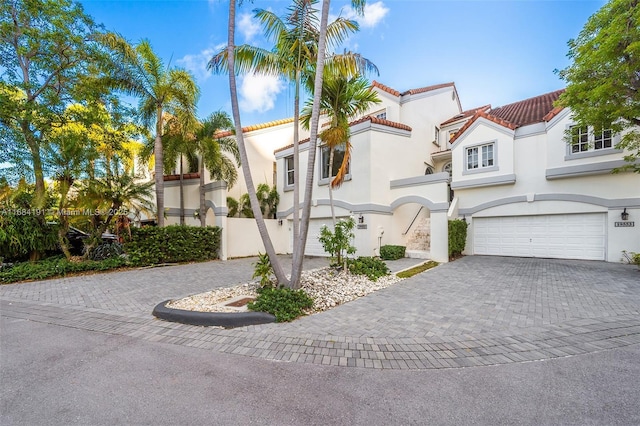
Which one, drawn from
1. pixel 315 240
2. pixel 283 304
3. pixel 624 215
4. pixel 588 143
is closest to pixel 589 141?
pixel 588 143

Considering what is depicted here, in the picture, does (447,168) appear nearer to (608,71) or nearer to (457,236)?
(457,236)

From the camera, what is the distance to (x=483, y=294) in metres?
6.86

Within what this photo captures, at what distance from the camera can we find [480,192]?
46.5 ft

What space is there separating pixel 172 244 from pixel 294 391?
1097cm

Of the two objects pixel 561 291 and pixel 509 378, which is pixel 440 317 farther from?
pixel 561 291

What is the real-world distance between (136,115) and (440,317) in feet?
43.8

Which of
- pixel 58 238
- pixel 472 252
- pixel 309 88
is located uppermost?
pixel 309 88

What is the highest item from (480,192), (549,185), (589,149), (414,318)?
(589,149)

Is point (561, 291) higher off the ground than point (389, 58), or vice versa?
point (389, 58)

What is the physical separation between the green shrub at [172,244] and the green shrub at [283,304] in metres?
8.07

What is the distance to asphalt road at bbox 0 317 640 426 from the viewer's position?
264cm

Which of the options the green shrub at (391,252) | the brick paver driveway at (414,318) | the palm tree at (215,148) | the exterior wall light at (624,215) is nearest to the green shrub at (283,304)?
the brick paver driveway at (414,318)

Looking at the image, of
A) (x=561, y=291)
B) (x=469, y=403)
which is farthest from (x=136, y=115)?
(x=561, y=291)

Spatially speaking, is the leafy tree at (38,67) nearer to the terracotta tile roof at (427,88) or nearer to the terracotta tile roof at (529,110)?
the terracotta tile roof at (427,88)
